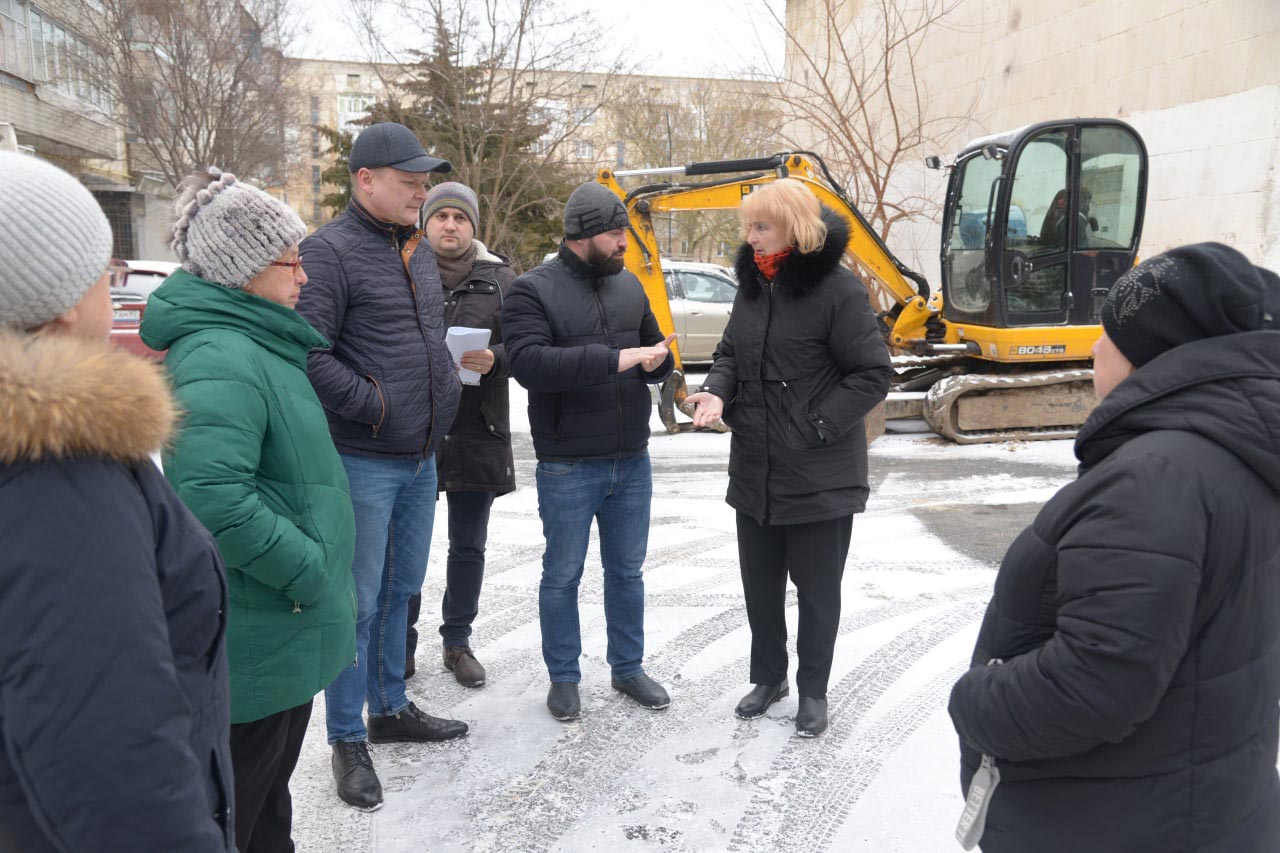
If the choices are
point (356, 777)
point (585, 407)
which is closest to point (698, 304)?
point (585, 407)

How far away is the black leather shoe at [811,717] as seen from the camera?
364 cm

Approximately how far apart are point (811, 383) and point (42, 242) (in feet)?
9.03

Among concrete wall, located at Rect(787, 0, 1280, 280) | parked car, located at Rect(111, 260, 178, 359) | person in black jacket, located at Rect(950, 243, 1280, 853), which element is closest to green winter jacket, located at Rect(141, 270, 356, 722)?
person in black jacket, located at Rect(950, 243, 1280, 853)

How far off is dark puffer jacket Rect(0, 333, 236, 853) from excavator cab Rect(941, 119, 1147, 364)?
31.5 feet

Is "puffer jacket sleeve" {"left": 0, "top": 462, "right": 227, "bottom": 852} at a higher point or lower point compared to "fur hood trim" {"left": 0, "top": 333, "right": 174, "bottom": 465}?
lower

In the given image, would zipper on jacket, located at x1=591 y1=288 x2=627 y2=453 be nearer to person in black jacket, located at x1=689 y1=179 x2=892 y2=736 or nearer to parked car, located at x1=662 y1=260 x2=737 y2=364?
person in black jacket, located at x1=689 y1=179 x2=892 y2=736

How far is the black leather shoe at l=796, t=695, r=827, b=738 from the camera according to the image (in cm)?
364

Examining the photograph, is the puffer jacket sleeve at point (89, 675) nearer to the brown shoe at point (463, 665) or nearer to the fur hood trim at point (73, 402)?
the fur hood trim at point (73, 402)

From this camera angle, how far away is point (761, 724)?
12.4 ft

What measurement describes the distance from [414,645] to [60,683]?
321 cm

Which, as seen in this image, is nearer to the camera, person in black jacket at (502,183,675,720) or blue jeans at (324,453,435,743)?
blue jeans at (324,453,435,743)

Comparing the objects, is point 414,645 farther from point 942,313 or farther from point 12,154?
point 942,313

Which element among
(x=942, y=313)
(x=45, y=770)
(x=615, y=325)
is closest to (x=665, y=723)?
(x=615, y=325)

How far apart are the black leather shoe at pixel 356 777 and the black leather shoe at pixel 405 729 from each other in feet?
1.00
